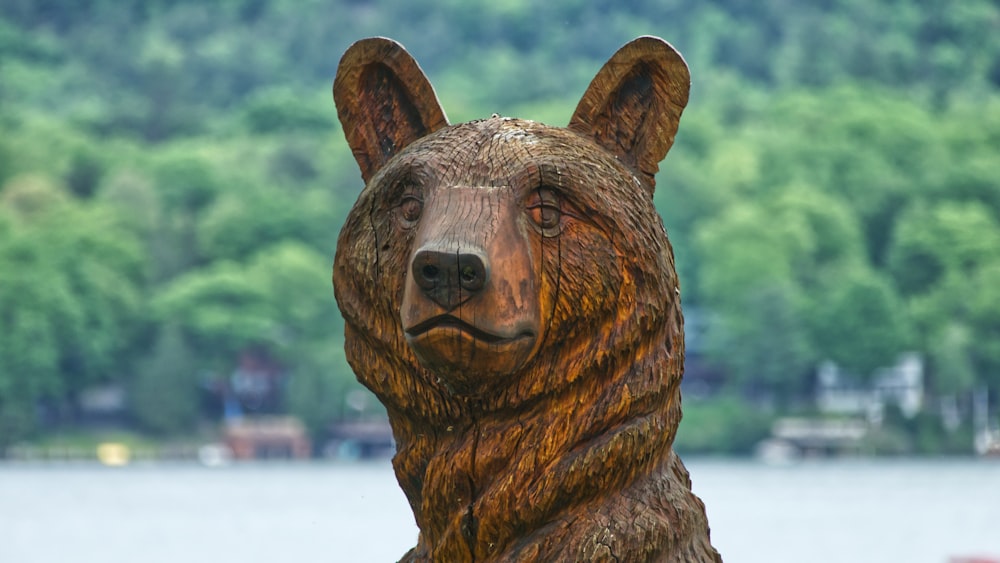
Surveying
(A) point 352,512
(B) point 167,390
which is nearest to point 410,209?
(A) point 352,512

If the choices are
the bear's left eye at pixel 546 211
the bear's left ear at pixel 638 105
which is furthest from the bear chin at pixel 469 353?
the bear's left ear at pixel 638 105

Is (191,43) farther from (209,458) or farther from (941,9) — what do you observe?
(209,458)

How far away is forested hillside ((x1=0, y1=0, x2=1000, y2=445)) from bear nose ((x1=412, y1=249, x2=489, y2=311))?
6803 cm

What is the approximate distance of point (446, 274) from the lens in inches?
187

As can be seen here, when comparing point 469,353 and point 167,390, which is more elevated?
point 167,390

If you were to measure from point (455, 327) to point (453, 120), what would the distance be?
83.6 meters

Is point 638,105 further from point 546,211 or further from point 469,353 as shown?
point 469,353

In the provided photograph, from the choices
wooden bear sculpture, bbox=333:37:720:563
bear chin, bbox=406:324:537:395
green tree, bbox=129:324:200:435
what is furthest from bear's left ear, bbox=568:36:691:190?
green tree, bbox=129:324:200:435

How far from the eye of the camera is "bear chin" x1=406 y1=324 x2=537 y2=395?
15.7 feet

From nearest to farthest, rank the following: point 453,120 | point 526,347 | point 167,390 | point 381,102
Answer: point 526,347 → point 381,102 → point 167,390 → point 453,120

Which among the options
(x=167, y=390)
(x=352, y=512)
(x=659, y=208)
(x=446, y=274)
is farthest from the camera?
(x=659, y=208)

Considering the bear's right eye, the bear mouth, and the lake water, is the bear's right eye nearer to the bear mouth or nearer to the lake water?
the bear mouth

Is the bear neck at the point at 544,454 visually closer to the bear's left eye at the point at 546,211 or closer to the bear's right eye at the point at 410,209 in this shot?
the bear's left eye at the point at 546,211

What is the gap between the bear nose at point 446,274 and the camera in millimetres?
4750
